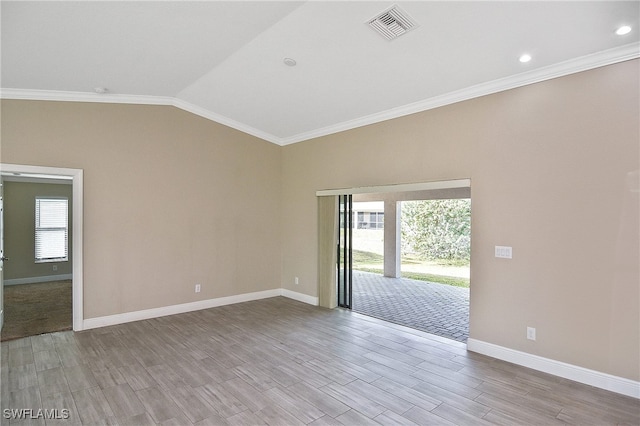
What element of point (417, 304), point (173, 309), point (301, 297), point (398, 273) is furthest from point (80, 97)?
point (398, 273)

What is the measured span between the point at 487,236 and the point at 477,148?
1.02 m

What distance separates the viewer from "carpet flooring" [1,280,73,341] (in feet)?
14.5

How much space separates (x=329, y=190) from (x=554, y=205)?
10.5ft

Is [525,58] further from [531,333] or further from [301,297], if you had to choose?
[301,297]

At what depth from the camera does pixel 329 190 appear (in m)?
5.57

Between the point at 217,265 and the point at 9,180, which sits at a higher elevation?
the point at 9,180

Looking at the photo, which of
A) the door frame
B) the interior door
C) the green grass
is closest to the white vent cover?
the interior door

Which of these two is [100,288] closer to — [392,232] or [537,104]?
[537,104]

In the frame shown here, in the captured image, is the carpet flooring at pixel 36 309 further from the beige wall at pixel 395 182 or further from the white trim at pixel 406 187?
the white trim at pixel 406 187

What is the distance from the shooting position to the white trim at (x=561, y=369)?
2.82m

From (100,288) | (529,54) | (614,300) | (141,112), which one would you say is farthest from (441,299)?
(141,112)

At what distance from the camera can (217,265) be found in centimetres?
560

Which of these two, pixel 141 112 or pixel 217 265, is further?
pixel 217 265

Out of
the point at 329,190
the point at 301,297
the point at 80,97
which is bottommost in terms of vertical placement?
the point at 301,297
